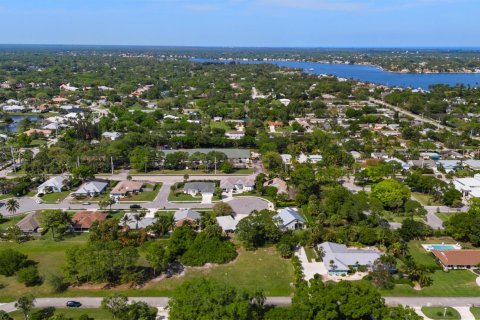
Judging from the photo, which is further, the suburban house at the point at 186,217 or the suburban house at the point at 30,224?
the suburban house at the point at 186,217

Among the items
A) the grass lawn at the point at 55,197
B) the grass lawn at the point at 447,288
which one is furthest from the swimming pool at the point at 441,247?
the grass lawn at the point at 55,197

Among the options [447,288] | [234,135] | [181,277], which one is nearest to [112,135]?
[234,135]

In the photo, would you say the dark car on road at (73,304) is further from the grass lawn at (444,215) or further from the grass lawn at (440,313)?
the grass lawn at (444,215)

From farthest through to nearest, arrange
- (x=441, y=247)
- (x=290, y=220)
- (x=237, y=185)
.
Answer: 1. (x=237, y=185)
2. (x=290, y=220)
3. (x=441, y=247)

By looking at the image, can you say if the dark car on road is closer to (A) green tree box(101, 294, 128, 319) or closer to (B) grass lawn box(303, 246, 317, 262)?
(A) green tree box(101, 294, 128, 319)

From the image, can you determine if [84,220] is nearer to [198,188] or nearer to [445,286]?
[198,188]

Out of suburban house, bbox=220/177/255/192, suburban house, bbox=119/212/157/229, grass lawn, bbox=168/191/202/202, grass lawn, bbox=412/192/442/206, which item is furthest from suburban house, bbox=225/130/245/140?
suburban house, bbox=119/212/157/229
